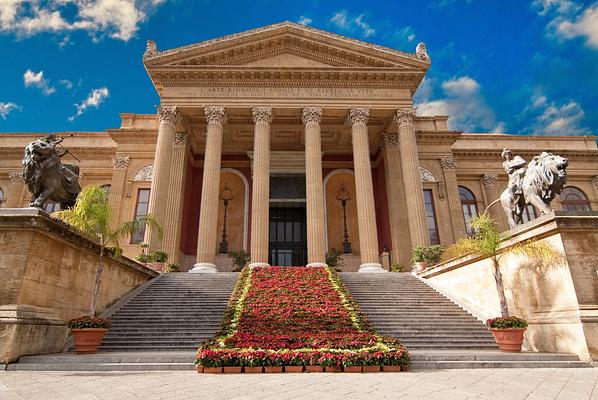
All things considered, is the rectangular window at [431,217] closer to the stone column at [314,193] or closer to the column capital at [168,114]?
the stone column at [314,193]

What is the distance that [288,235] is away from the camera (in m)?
27.2

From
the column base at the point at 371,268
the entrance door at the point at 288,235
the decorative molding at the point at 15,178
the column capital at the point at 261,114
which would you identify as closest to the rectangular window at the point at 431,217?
the column base at the point at 371,268

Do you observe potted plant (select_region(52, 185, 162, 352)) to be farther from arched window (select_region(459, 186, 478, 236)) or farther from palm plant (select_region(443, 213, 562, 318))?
arched window (select_region(459, 186, 478, 236))

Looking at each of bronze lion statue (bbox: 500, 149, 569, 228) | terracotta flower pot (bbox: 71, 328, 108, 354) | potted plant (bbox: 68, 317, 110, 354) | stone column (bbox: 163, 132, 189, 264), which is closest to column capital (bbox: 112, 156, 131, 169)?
stone column (bbox: 163, 132, 189, 264)

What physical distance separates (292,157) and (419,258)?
13.6 metres

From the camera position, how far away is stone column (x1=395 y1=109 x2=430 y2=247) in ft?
65.4

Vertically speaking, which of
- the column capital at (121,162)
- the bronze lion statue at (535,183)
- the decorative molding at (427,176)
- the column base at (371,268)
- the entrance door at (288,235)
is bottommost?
the column base at (371,268)

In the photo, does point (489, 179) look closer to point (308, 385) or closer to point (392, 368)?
point (392, 368)

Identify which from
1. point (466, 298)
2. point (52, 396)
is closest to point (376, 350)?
point (52, 396)

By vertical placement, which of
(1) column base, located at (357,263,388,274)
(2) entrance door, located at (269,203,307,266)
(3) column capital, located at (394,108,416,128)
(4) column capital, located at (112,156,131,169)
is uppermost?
(3) column capital, located at (394,108,416,128)

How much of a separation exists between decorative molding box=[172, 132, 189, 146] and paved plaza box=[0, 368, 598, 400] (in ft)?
58.6

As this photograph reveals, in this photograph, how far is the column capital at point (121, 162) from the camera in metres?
26.1

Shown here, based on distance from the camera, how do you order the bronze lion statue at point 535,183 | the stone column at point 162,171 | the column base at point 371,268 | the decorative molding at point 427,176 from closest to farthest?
the bronze lion statue at point 535,183 → the column base at point 371,268 → the stone column at point 162,171 → the decorative molding at point 427,176

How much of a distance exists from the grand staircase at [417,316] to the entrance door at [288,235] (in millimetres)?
10394
